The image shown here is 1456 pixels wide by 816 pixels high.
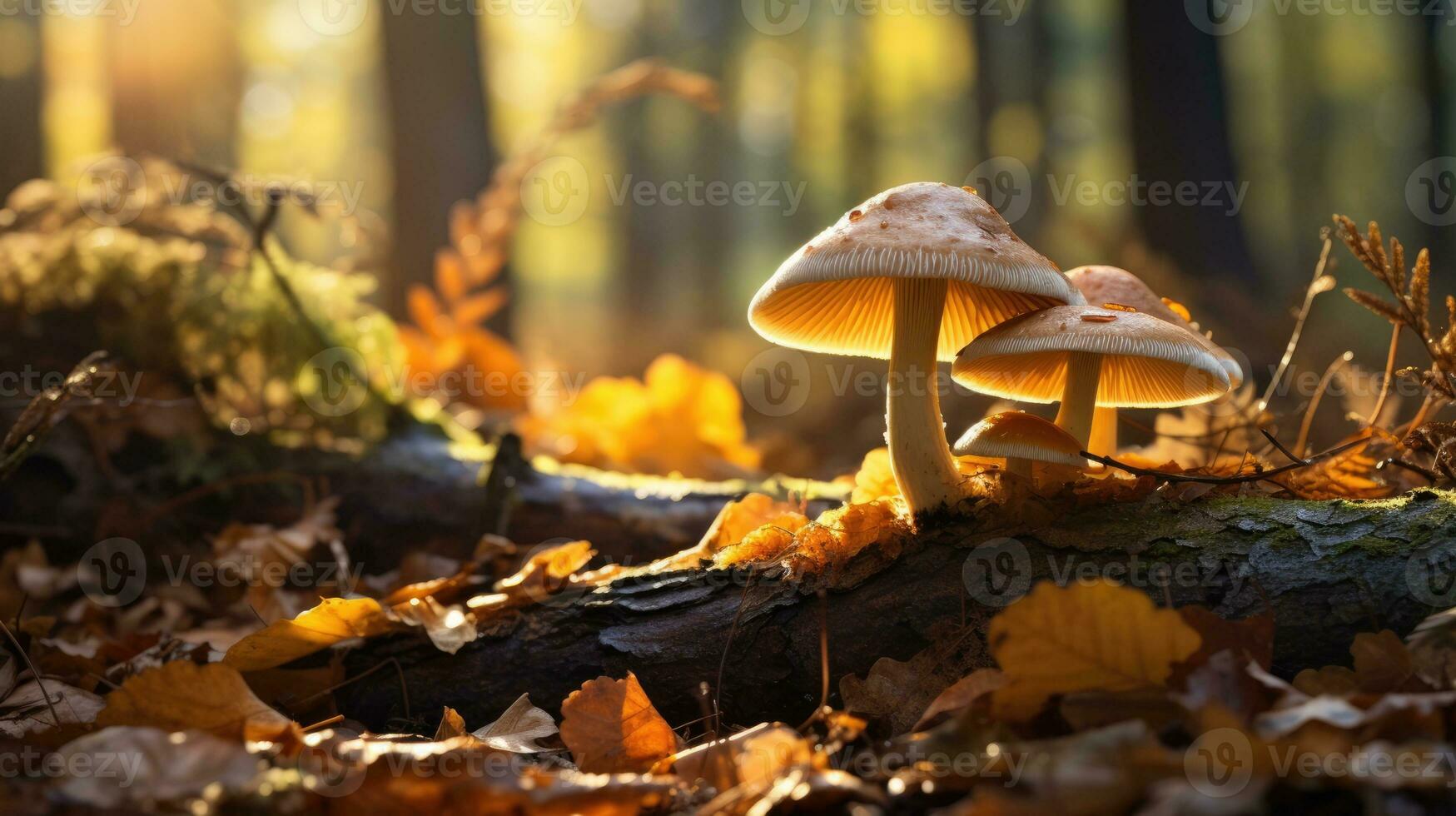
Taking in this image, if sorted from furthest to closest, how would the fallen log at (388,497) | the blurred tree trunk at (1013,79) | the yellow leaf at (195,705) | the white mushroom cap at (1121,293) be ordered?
the blurred tree trunk at (1013,79) < the fallen log at (388,497) < the white mushroom cap at (1121,293) < the yellow leaf at (195,705)

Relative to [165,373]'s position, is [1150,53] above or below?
above

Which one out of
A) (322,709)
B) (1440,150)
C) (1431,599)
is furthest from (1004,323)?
(1440,150)

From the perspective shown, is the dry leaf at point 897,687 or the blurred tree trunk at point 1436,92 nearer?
the dry leaf at point 897,687

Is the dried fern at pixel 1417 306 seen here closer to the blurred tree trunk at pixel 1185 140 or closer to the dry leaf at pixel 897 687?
the dry leaf at pixel 897 687

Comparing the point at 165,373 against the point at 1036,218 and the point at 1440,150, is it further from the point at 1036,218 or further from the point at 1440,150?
the point at 1440,150

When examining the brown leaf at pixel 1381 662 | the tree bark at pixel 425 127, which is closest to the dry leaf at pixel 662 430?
the brown leaf at pixel 1381 662

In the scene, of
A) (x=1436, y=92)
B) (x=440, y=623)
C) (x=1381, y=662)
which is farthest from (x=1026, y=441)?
(x=1436, y=92)

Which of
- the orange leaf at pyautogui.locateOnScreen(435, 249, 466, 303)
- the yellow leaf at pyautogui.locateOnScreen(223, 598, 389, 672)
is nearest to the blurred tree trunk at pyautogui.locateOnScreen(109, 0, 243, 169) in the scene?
the orange leaf at pyautogui.locateOnScreen(435, 249, 466, 303)
